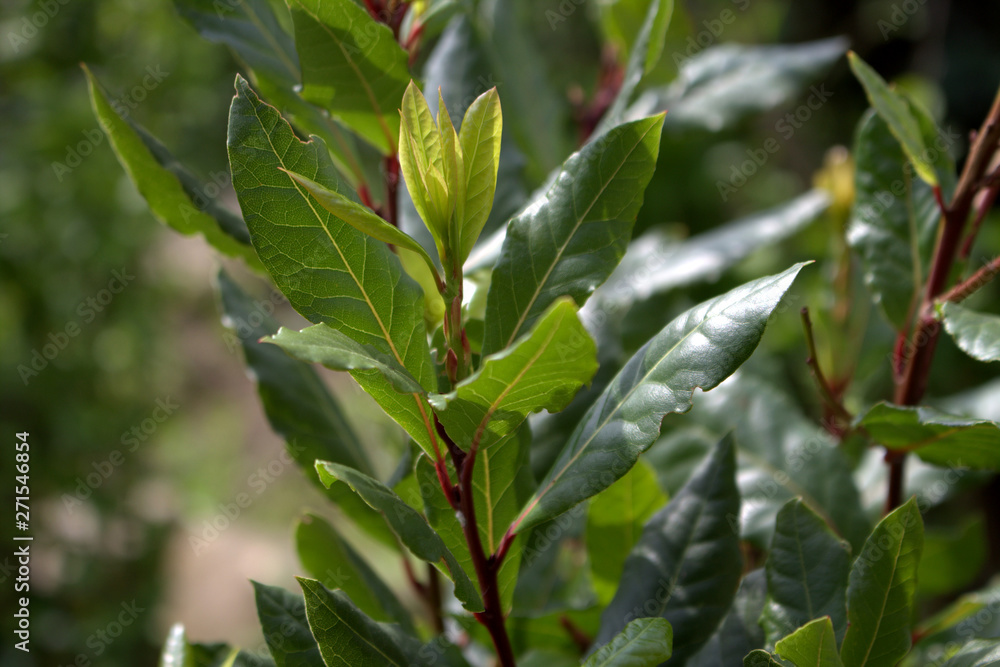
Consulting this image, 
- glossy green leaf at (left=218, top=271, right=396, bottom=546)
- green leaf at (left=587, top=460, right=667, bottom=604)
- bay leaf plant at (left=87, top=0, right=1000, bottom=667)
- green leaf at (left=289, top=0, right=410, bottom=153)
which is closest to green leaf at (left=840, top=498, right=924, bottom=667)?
bay leaf plant at (left=87, top=0, right=1000, bottom=667)

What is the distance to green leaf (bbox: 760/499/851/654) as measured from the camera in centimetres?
72

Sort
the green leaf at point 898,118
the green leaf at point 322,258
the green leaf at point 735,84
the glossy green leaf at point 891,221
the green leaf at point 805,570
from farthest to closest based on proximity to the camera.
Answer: the green leaf at point 735,84 < the glossy green leaf at point 891,221 < the green leaf at point 898,118 < the green leaf at point 805,570 < the green leaf at point 322,258

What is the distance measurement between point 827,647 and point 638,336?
779 millimetres

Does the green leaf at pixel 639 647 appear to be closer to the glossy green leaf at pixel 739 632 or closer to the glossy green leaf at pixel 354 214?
the glossy green leaf at pixel 739 632

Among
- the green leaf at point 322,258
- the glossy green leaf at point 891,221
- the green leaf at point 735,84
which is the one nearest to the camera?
the green leaf at point 322,258

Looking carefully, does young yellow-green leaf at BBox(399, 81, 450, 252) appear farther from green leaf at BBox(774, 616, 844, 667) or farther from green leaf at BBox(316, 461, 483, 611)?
green leaf at BBox(774, 616, 844, 667)

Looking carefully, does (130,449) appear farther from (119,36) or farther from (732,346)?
(732,346)

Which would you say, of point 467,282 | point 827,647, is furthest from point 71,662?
point 827,647

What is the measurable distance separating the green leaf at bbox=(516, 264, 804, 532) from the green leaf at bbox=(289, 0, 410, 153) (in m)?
0.41

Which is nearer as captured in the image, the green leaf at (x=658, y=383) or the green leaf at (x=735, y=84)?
the green leaf at (x=658, y=383)

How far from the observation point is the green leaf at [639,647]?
0.57 m

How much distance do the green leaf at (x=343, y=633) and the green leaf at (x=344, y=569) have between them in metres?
0.21

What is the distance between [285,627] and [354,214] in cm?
37

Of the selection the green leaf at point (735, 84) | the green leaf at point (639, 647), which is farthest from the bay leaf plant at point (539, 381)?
the green leaf at point (735, 84)
